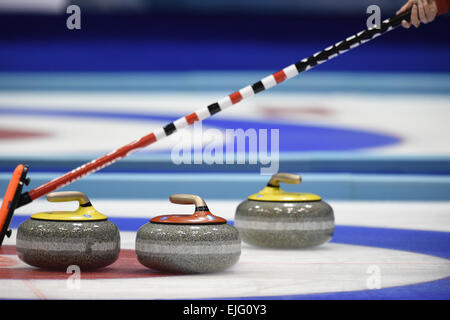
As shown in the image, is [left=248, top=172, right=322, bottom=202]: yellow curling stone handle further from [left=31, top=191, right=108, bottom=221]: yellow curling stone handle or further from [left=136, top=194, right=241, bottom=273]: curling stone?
[left=31, top=191, right=108, bottom=221]: yellow curling stone handle

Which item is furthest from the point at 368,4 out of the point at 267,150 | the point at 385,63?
the point at 267,150

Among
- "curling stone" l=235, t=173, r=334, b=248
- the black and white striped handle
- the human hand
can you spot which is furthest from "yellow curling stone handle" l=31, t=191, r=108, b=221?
the human hand

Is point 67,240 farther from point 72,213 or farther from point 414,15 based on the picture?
point 414,15

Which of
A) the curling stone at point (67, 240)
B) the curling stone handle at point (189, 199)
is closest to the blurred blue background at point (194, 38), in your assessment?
the curling stone handle at point (189, 199)

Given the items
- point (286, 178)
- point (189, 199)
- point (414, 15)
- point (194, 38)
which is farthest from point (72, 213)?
point (194, 38)

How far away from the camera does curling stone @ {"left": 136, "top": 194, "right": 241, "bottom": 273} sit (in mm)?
3102

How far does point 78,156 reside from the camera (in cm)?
814

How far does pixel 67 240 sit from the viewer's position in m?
3.14

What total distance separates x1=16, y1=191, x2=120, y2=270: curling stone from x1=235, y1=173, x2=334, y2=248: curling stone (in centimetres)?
105

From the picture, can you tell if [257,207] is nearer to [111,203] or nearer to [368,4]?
[111,203]

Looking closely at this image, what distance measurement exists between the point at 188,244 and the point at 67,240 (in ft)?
1.66

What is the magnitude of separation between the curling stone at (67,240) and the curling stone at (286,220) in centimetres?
105
